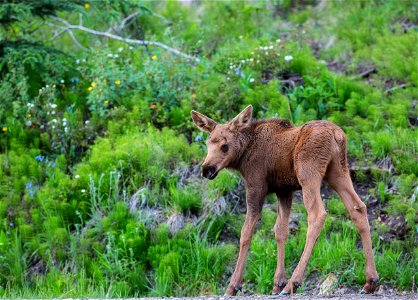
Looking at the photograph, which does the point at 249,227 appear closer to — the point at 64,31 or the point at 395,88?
the point at 395,88

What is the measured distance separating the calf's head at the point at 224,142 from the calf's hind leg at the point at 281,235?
31.4 inches

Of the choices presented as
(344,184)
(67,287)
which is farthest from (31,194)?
(344,184)

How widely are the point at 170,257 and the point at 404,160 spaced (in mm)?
3959

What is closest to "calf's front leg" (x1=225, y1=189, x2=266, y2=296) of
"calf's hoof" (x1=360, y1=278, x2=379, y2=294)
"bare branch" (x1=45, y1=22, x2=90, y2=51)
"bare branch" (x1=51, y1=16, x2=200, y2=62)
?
"calf's hoof" (x1=360, y1=278, x2=379, y2=294)

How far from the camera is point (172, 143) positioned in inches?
539

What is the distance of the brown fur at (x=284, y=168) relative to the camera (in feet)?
30.0

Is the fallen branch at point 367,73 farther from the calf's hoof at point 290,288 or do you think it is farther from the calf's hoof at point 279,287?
the calf's hoof at point 290,288

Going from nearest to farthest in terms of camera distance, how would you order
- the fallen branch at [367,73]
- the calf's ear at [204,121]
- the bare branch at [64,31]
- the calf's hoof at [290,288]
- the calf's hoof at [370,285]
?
the calf's hoof at [290,288]
the calf's hoof at [370,285]
the calf's ear at [204,121]
the fallen branch at [367,73]
the bare branch at [64,31]

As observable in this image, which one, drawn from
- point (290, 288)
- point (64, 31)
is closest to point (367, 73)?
point (64, 31)

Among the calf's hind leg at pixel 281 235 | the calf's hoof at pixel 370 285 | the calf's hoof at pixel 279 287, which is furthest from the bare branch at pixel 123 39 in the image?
the calf's hoof at pixel 370 285

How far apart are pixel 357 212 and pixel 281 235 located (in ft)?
3.47

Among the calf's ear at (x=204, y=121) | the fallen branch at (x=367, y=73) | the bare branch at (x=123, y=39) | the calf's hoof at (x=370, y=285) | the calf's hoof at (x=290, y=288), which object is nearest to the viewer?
the calf's hoof at (x=290, y=288)

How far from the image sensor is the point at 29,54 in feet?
48.1

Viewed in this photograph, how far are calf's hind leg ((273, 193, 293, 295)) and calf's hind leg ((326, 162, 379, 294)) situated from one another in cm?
67
